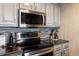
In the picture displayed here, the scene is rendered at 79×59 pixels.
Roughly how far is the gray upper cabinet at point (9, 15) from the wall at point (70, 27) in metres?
0.52

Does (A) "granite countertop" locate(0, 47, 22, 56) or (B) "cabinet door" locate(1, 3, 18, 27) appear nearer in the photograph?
(A) "granite countertop" locate(0, 47, 22, 56)

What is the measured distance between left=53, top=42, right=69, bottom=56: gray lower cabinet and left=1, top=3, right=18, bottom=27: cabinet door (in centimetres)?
55

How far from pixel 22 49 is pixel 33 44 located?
0.51ft

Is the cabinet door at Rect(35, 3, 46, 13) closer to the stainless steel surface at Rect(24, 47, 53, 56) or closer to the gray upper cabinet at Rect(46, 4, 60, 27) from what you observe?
the gray upper cabinet at Rect(46, 4, 60, 27)

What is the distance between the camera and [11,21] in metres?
1.87

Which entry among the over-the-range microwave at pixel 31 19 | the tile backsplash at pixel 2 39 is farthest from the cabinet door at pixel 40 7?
the tile backsplash at pixel 2 39

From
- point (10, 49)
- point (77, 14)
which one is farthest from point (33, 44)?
point (77, 14)

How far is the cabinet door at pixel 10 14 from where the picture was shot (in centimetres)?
177

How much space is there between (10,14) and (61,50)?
27.0 inches

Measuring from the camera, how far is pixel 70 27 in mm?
1746

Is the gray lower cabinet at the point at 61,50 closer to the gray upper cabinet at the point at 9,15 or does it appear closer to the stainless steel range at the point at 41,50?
the stainless steel range at the point at 41,50

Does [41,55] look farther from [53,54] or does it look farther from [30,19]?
[30,19]

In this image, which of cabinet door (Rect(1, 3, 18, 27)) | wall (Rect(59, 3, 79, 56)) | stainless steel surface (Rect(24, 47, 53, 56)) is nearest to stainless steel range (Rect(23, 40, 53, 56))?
stainless steel surface (Rect(24, 47, 53, 56))

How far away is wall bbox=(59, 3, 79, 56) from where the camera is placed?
5.59ft
